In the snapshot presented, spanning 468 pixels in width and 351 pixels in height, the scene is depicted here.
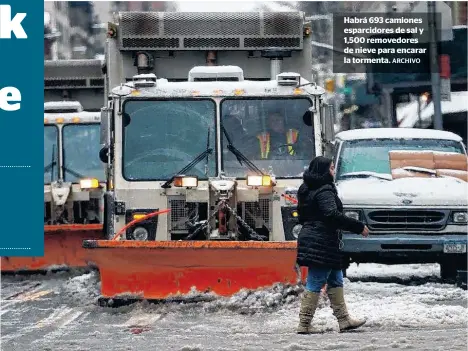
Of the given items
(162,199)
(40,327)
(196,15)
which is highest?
(196,15)

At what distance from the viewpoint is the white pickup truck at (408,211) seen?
45.1ft

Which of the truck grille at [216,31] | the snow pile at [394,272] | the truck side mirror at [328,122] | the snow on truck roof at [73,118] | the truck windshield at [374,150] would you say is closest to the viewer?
the truck side mirror at [328,122]

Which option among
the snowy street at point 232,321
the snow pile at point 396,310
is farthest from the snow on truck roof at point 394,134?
the snow pile at point 396,310

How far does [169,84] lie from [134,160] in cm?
90

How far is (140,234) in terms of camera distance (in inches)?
486

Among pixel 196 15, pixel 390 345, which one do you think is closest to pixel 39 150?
pixel 196 15

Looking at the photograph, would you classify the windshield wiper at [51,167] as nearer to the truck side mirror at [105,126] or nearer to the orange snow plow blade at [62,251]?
the orange snow plow blade at [62,251]

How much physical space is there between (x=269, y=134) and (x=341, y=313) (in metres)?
3.28

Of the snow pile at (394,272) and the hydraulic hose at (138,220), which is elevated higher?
the hydraulic hose at (138,220)

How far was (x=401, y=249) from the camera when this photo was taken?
13.8 metres

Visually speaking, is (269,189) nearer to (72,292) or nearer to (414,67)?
(72,292)

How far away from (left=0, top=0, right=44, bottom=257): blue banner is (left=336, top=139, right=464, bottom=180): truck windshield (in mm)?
3805

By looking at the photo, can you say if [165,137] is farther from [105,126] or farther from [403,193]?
[403,193]

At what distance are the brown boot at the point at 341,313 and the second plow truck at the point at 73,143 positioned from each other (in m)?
7.38
